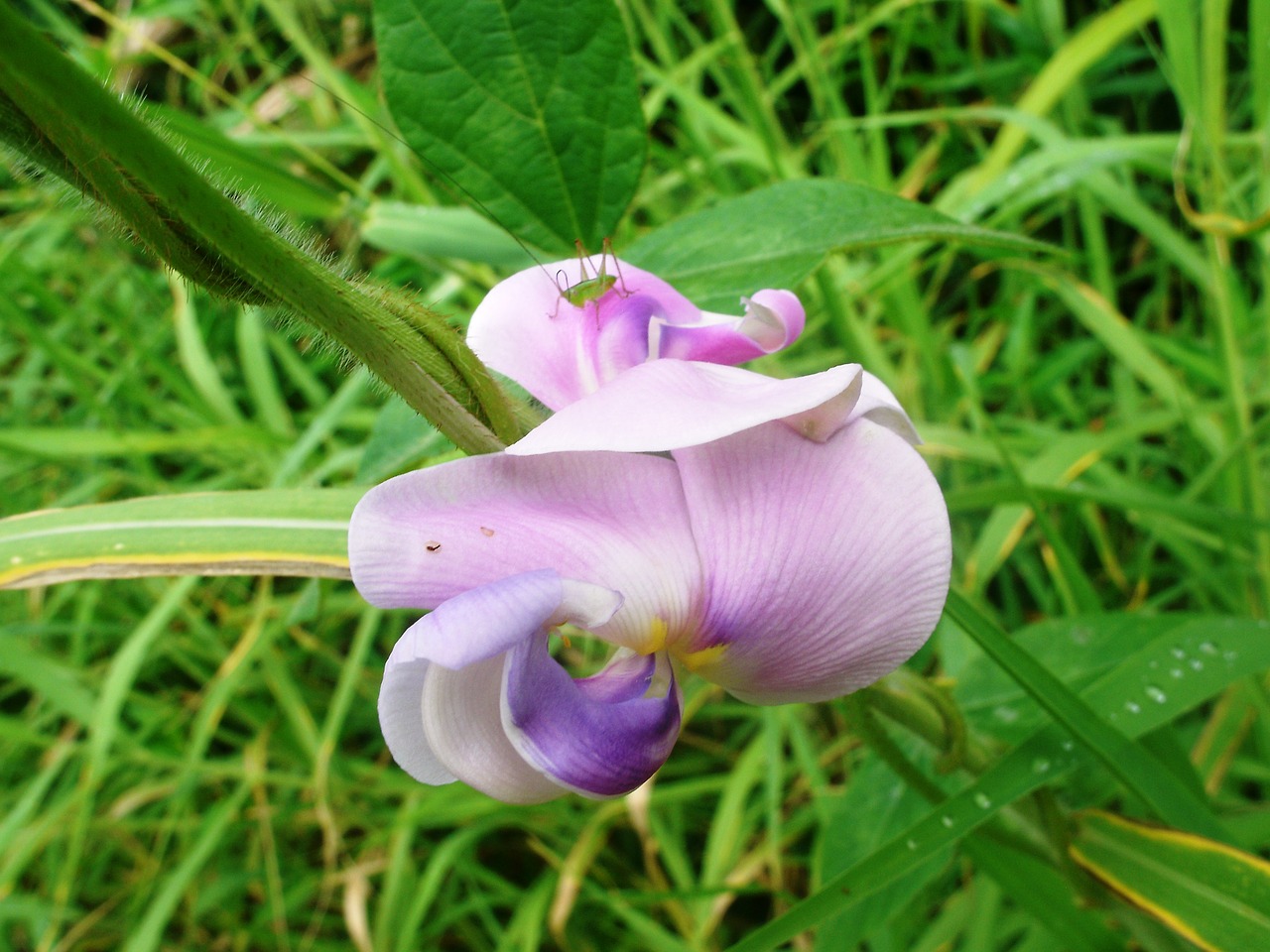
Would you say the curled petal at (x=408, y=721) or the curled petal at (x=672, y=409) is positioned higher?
the curled petal at (x=672, y=409)

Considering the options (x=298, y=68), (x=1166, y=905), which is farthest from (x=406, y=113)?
(x=298, y=68)

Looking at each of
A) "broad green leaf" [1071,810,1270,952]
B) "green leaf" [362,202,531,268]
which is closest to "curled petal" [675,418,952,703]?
"broad green leaf" [1071,810,1270,952]

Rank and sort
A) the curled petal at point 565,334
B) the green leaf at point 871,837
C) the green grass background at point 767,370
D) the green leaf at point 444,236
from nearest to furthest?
the curled petal at point 565,334 → the green leaf at point 871,837 → the green leaf at point 444,236 → the green grass background at point 767,370

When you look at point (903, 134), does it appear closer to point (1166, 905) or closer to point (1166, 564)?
point (1166, 564)

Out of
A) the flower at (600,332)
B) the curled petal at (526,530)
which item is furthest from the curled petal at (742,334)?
the curled petal at (526,530)

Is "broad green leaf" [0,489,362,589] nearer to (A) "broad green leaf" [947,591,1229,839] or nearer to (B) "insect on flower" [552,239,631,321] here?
(B) "insect on flower" [552,239,631,321]

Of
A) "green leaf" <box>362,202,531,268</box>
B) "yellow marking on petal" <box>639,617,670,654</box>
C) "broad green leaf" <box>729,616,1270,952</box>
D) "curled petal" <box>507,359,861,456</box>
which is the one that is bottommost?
"broad green leaf" <box>729,616,1270,952</box>

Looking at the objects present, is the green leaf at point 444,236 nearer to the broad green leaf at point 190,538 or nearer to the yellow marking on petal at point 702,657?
the broad green leaf at point 190,538
